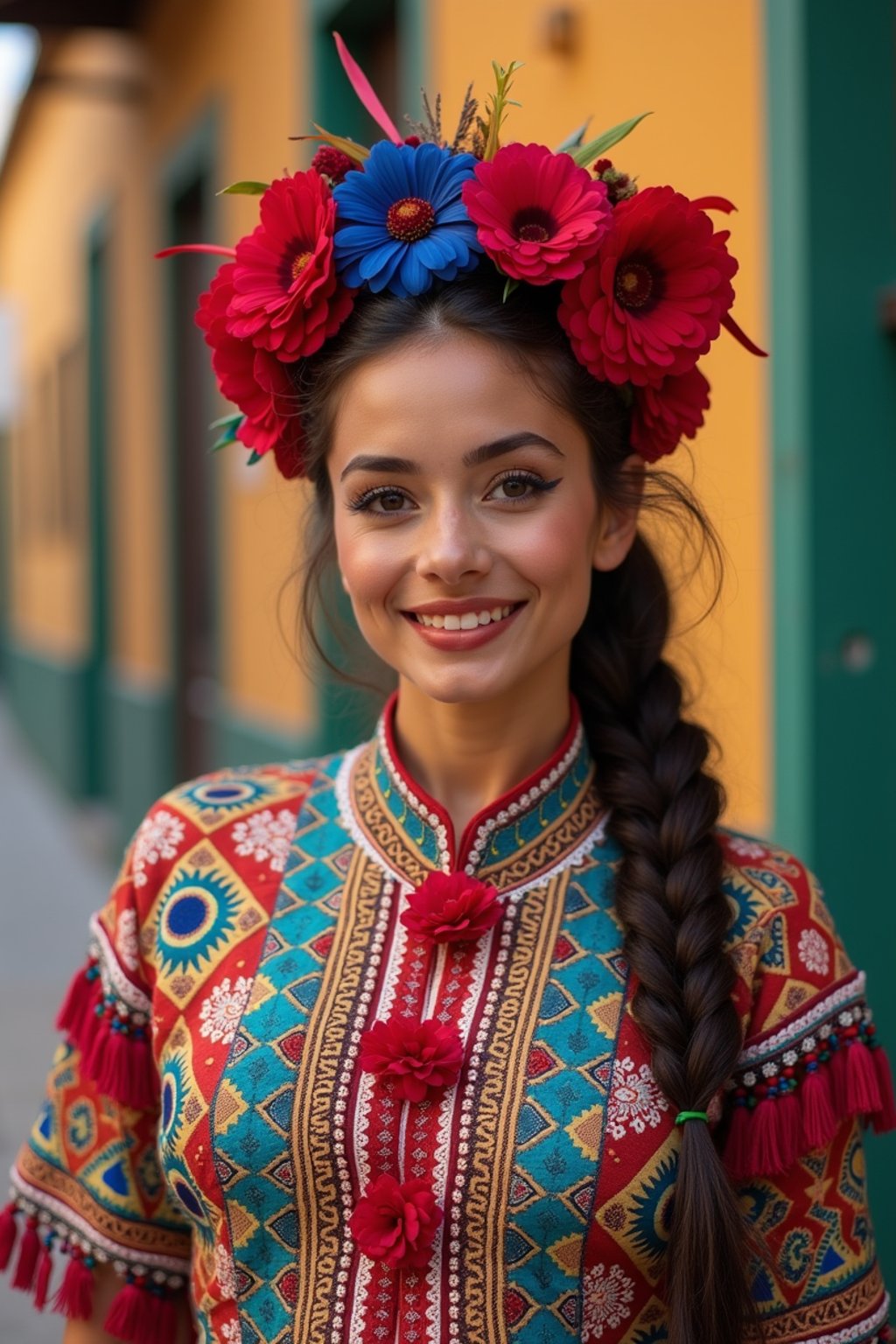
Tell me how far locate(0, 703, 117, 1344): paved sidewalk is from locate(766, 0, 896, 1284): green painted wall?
7.26 feet

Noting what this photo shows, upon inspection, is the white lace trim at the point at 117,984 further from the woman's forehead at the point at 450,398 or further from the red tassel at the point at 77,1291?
the woman's forehead at the point at 450,398

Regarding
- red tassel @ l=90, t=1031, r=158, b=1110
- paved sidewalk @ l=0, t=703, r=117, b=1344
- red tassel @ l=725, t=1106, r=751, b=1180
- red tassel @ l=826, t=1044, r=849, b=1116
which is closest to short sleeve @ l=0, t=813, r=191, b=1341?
red tassel @ l=90, t=1031, r=158, b=1110

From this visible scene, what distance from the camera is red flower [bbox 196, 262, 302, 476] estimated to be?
5.84 ft

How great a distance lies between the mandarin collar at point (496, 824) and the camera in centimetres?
181

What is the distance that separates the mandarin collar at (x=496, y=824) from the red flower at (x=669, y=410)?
1.12 feet

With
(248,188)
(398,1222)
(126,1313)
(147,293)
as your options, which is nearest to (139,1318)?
(126,1313)

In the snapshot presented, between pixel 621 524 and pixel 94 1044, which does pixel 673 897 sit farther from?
pixel 94 1044

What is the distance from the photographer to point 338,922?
179 centimetres

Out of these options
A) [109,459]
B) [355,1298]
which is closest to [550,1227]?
[355,1298]

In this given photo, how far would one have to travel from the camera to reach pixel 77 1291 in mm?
1845

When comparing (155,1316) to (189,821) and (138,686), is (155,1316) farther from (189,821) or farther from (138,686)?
(138,686)

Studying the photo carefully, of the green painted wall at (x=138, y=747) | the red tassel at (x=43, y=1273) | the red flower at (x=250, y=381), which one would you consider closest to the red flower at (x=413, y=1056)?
the red tassel at (x=43, y=1273)

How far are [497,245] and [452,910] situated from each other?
68cm

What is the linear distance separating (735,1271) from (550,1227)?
18 centimetres
